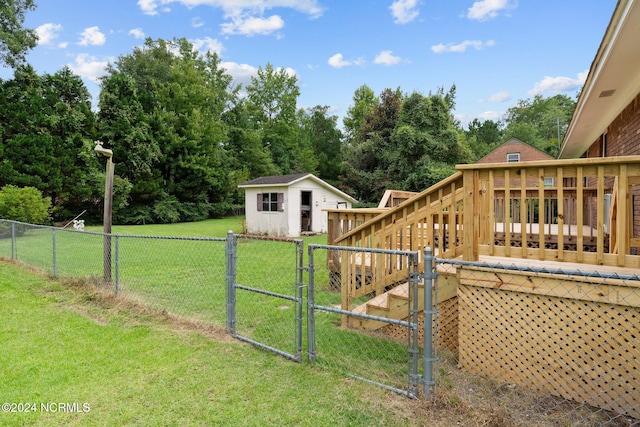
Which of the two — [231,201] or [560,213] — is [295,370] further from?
[231,201]

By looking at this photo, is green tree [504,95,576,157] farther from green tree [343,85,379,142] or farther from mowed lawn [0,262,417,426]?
mowed lawn [0,262,417,426]

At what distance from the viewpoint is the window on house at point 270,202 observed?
16.6 metres

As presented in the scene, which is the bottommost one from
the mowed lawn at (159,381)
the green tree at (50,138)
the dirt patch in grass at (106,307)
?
the mowed lawn at (159,381)

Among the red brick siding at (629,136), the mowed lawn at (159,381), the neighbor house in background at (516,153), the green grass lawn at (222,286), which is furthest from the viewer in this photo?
the neighbor house in background at (516,153)

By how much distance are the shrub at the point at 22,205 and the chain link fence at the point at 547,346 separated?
17.1m

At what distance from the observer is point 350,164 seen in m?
27.5

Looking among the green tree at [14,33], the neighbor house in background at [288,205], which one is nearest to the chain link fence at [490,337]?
the neighbor house in background at [288,205]

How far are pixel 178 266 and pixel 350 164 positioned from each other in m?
20.4

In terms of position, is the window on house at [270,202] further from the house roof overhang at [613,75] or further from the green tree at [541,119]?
the green tree at [541,119]

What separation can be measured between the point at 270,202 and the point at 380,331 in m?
13.1

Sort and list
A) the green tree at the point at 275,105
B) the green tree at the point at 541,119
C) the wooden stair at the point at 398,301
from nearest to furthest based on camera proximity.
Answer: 1. the wooden stair at the point at 398,301
2. the green tree at the point at 275,105
3. the green tree at the point at 541,119

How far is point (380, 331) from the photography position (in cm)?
438

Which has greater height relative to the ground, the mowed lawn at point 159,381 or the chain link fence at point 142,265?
the chain link fence at point 142,265

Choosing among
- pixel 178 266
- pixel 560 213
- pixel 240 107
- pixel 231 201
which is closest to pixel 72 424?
pixel 560 213
